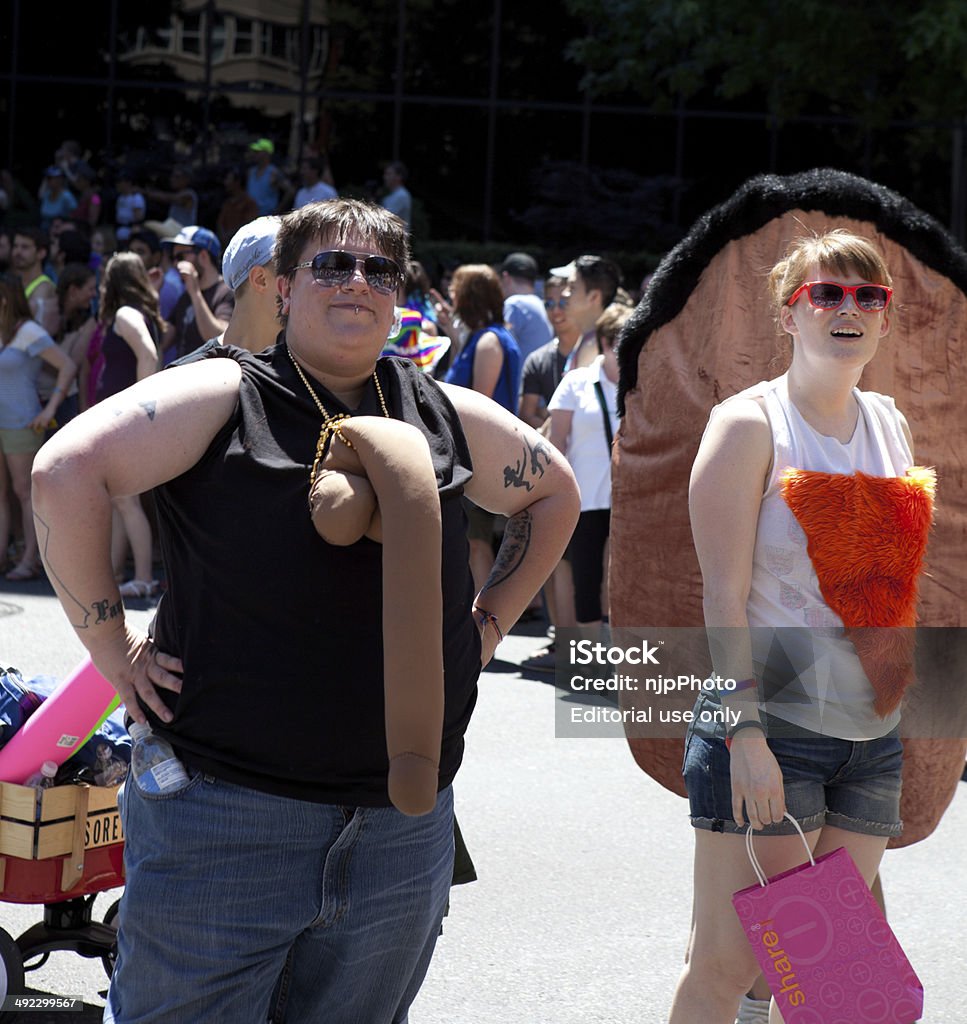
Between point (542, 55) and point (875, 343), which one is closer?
point (875, 343)

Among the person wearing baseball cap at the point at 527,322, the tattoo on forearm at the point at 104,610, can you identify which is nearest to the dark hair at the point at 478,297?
the person wearing baseball cap at the point at 527,322

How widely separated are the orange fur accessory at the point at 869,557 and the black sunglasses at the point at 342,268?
0.97 metres

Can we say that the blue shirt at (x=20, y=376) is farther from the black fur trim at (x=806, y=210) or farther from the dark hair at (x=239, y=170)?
the dark hair at (x=239, y=170)

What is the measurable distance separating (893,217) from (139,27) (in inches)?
763

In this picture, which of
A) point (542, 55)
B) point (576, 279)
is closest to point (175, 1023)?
point (576, 279)

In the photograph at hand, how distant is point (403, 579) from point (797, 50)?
13.8m

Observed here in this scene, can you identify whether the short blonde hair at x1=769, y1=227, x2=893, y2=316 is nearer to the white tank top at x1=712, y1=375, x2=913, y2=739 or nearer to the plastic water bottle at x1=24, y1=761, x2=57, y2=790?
the white tank top at x1=712, y1=375, x2=913, y2=739

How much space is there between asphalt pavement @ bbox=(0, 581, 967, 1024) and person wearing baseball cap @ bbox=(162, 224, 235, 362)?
104 inches

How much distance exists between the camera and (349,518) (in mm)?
2154

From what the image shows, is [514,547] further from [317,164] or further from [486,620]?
[317,164]

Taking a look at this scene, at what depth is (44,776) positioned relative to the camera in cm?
353

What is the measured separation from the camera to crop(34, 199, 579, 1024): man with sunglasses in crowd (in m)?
2.24

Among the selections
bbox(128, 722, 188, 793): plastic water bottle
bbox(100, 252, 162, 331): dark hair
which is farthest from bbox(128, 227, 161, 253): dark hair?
bbox(128, 722, 188, 793): plastic water bottle

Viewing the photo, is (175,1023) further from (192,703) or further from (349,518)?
(349,518)
